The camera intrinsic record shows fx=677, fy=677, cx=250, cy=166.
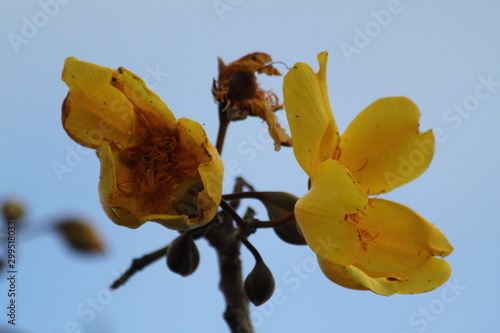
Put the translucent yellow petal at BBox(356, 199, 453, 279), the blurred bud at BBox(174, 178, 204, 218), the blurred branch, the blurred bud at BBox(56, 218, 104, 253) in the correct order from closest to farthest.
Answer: the blurred bud at BBox(174, 178, 204, 218), the translucent yellow petal at BBox(356, 199, 453, 279), the blurred branch, the blurred bud at BBox(56, 218, 104, 253)

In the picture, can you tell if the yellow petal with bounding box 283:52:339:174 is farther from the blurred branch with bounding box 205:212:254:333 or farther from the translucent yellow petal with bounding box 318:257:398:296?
the blurred branch with bounding box 205:212:254:333

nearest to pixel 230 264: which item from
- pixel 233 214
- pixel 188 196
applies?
pixel 233 214

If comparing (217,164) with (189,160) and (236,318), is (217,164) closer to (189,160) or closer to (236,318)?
(189,160)

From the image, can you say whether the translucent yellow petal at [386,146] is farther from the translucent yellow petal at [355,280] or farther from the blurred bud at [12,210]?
the blurred bud at [12,210]

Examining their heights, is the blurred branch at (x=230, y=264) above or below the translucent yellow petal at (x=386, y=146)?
below

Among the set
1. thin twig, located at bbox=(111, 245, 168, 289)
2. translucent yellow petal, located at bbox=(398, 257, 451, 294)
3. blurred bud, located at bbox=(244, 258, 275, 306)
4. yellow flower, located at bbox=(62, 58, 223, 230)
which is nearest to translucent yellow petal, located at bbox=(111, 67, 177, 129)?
yellow flower, located at bbox=(62, 58, 223, 230)

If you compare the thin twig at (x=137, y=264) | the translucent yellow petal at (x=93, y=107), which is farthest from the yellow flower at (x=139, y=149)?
the thin twig at (x=137, y=264)

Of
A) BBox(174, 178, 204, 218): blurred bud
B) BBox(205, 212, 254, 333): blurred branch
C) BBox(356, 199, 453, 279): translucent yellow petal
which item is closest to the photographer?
BBox(174, 178, 204, 218): blurred bud
